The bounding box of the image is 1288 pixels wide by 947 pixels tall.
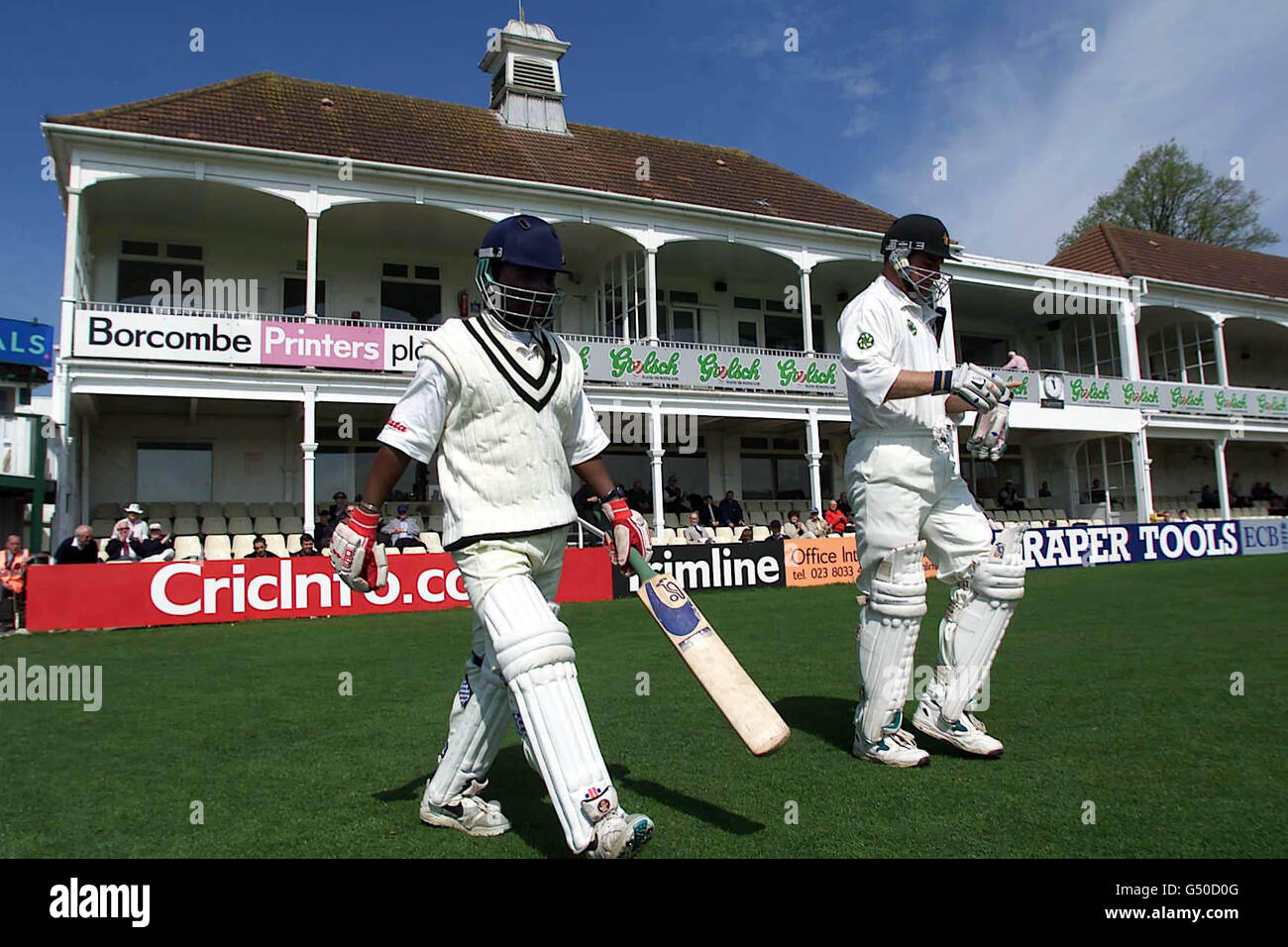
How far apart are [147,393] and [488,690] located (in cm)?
1461

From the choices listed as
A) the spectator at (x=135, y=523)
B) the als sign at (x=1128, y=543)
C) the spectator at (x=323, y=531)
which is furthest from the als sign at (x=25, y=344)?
the als sign at (x=1128, y=543)

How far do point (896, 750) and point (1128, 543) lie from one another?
19223 mm

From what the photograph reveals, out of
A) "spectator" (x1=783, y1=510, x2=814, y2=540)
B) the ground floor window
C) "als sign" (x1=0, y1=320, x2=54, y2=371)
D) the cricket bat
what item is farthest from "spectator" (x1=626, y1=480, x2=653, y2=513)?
the cricket bat

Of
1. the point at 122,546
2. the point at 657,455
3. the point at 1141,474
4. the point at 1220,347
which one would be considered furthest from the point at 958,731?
the point at 1220,347

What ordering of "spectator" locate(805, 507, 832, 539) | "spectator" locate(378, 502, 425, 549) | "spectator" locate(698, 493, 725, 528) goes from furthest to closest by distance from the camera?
1. "spectator" locate(698, 493, 725, 528)
2. "spectator" locate(805, 507, 832, 539)
3. "spectator" locate(378, 502, 425, 549)

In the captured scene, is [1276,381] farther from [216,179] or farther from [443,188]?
[216,179]

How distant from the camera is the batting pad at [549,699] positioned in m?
2.71

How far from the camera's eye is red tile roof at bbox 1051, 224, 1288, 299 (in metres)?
28.5

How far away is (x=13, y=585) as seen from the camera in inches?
449

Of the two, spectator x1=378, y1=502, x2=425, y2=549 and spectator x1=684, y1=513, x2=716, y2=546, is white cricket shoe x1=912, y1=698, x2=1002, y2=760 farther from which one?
spectator x1=684, y1=513, x2=716, y2=546

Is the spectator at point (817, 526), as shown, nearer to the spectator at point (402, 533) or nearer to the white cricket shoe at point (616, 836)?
the spectator at point (402, 533)

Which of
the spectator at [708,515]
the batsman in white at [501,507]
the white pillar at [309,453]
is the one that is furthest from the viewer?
the spectator at [708,515]

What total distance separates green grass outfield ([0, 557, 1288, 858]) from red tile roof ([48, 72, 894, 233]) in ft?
40.8
